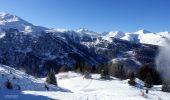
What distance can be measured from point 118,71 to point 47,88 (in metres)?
114

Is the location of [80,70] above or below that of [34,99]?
below

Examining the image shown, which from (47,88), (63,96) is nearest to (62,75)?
(47,88)

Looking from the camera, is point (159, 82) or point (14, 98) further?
point (159, 82)

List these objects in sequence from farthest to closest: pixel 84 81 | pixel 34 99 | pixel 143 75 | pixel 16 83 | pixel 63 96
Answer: pixel 143 75
pixel 84 81
pixel 16 83
pixel 63 96
pixel 34 99

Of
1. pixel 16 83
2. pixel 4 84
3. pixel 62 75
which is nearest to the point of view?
pixel 4 84

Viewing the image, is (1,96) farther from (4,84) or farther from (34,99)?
(4,84)

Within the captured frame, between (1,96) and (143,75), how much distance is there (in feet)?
346

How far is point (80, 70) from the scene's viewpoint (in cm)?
13800

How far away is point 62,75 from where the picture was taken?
128375mm

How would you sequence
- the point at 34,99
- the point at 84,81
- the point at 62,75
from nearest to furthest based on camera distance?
the point at 34,99, the point at 84,81, the point at 62,75

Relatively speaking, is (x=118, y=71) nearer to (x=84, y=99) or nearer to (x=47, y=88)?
(x=47, y=88)

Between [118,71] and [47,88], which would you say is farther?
[118,71]

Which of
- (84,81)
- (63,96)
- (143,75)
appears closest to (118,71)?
(143,75)

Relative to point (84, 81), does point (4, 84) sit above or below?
above
